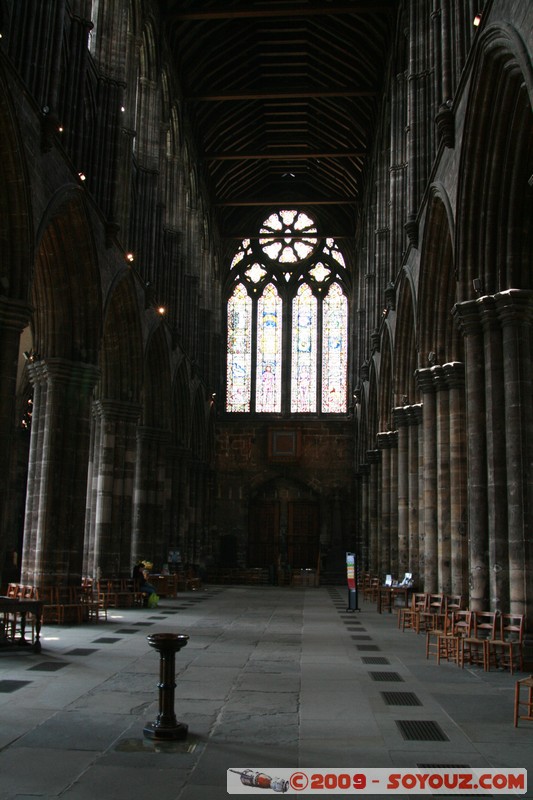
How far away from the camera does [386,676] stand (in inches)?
397

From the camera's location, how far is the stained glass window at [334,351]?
39031 millimetres

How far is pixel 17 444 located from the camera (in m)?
26.3

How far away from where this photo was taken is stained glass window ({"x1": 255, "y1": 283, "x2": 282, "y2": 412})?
1554 inches

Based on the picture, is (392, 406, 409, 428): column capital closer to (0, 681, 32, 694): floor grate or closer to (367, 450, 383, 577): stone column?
(367, 450, 383, 577): stone column

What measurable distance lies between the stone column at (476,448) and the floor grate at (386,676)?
9.26 feet

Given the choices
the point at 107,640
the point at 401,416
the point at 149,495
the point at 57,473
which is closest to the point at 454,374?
the point at 401,416

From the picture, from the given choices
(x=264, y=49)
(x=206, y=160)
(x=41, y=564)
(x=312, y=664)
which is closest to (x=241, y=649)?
(x=312, y=664)

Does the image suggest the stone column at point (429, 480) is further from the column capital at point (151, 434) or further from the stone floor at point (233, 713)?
the column capital at point (151, 434)

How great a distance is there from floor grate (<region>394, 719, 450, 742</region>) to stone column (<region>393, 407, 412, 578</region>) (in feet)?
45.8

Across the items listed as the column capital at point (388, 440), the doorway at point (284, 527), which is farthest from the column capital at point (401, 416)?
the doorway at point (284, 527)

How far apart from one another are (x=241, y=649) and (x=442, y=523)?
5.76m

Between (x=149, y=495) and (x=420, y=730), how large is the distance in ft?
61.2

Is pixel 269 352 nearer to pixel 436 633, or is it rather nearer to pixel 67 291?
pixel 67 291

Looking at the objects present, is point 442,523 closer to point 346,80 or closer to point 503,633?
point 503,633
